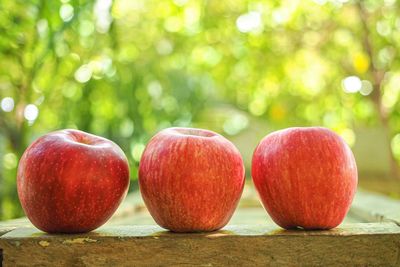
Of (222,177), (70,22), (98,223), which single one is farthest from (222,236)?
(70,22)

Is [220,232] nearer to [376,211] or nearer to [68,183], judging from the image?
[68,183]

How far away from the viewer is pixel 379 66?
182 inches

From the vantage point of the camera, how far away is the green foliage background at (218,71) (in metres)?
2.98

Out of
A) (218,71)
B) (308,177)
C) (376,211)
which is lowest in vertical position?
(376,211)

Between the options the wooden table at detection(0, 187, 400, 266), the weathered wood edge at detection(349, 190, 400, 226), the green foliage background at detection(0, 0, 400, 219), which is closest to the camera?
the wooden table at detection(0, 187, 400, 266)

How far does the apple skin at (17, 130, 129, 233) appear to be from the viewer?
955 mm

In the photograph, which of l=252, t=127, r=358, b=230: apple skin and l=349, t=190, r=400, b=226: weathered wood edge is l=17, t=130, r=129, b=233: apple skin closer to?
l=252, t=127, r=358, b=230: apple skin

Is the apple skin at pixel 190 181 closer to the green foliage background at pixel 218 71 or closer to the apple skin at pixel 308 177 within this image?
the apple skin at pixel 308 177

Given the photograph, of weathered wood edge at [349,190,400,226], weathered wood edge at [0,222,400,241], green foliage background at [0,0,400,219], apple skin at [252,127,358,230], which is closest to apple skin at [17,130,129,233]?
weathered wood edge at [0,222,400,241]

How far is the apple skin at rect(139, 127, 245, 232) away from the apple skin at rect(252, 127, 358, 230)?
66 mm

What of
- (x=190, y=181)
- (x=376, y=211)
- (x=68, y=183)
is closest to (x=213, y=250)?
(x=190, y=181)

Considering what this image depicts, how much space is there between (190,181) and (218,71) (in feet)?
14.0

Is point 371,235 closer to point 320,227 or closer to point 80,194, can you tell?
point 320,227

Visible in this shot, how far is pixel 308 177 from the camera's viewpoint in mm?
976
